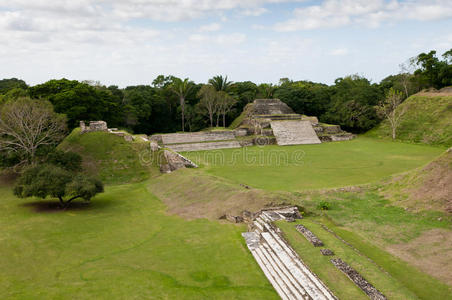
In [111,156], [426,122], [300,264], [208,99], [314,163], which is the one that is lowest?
[300,264]

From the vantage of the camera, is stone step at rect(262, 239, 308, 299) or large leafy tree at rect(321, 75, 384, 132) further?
large leafy tree at rect(321, 75, 384, 132)

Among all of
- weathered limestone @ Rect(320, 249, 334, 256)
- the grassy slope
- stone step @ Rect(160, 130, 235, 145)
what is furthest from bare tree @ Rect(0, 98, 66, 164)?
weathered limestone @ Rect(320, 249, 334, 256)

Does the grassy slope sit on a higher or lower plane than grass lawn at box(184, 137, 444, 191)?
→ lower

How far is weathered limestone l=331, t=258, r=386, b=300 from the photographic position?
7078 mm

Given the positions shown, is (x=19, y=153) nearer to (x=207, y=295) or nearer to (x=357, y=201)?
(x=207, y=295)

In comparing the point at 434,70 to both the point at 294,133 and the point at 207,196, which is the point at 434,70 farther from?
the point at 207,196

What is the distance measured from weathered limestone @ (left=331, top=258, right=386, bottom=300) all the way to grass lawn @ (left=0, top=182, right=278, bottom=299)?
1837 mm

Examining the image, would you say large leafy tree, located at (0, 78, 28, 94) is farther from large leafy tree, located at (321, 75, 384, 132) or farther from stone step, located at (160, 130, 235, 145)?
large leafy tree, located at (321, 75, 384, 132)

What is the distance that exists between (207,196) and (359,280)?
361 inches

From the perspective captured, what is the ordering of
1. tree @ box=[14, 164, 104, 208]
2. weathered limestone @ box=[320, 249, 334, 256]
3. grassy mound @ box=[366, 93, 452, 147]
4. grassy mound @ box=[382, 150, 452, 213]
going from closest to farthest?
weathered limestone @ box=[320, 249, 334, 256], grassy mound @ box=[382, 150, 452, 213], tree @ box=[14, 164, 104, 208], grassy mound @ box=[366, 93, 452, 147]

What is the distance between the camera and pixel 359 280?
7.64m

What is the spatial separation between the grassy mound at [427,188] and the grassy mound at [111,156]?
15.4 meters

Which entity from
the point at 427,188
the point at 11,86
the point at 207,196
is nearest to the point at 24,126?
the point at 207,196

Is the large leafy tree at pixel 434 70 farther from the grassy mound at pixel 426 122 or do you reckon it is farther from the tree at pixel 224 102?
the tree at pixel 224 102
